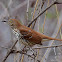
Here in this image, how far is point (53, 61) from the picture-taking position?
2.92 metres

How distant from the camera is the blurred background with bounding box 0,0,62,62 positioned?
3.01m

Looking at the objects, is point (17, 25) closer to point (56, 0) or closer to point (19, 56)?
point (19, 56)

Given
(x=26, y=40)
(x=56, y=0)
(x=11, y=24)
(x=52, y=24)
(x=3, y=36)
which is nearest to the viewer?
(x=56, y=0)

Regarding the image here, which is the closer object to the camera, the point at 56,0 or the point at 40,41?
the point at 56,0

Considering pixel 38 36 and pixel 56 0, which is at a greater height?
pixel 56 0

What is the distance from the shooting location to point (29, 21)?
3.24m

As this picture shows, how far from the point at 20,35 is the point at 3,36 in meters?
2.04

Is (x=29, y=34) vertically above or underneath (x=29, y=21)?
underneath

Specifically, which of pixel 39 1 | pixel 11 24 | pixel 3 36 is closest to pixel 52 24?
pixel 3 36

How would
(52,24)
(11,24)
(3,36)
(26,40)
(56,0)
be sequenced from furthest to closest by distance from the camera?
(52,24), (3,36), (26,40), (11,24), (56,0)

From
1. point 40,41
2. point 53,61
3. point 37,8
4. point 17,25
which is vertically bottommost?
point 53,61

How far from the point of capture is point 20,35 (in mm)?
2953

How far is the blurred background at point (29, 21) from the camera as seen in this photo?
3012 millimetres

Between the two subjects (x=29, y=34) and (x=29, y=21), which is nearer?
(x=29, y=34)
